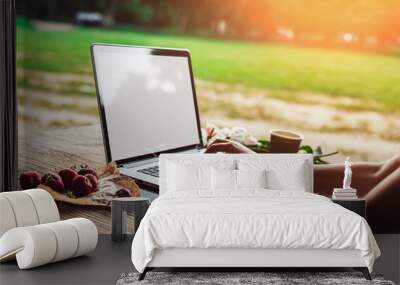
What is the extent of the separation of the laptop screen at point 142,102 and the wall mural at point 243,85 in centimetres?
19

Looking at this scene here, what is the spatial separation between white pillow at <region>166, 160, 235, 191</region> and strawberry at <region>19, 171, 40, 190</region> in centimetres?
162

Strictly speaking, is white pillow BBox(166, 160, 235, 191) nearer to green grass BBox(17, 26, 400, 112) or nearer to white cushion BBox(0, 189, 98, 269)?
white cushion BBox(0, 189, 98, 269)

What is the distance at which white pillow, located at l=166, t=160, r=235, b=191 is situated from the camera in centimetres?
698

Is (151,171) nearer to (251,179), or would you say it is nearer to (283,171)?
(251,179)

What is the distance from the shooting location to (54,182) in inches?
314

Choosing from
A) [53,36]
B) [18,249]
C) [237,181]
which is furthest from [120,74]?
→ [18,249]

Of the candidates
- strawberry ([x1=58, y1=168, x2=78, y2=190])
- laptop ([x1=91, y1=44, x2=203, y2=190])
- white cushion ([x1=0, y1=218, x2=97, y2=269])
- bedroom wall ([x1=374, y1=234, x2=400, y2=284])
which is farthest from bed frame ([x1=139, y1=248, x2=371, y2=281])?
strawberry ([x1=58, y1=168, x2=78, y2=190])

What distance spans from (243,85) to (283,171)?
49.6 inches

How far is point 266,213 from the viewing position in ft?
18.2

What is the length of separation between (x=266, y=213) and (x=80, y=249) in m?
1.69

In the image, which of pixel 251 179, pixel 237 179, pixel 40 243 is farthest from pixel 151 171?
pixel 40 243

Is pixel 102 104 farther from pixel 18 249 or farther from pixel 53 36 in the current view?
pixel 18 249

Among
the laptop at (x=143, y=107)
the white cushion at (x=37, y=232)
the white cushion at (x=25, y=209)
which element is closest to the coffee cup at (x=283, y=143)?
the laptop at (x=143, y=107)

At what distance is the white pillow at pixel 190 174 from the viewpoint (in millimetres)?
6984
